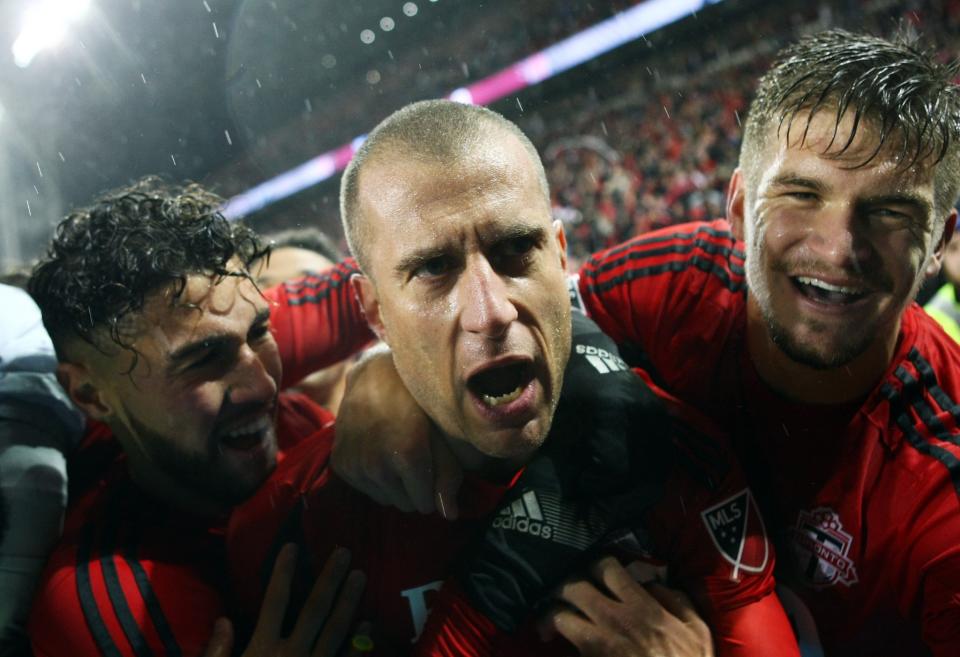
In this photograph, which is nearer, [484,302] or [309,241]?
[484,302]

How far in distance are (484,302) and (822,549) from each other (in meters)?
0.65

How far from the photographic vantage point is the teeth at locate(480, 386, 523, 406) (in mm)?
833

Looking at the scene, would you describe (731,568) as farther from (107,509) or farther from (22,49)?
(22,49)

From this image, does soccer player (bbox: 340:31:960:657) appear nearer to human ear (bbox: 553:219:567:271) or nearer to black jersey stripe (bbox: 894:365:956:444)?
black jersey stripe (bbox: 894:365:956:444)

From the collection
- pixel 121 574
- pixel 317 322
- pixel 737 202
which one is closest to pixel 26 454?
pixel 121 574

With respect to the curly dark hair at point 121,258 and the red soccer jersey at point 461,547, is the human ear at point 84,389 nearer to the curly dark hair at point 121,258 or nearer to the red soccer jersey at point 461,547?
the curly dark hair at point 121,258

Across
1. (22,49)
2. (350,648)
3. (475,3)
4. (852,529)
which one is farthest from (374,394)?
(475,3)

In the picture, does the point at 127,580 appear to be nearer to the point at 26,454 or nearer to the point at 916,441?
the point at 26,454

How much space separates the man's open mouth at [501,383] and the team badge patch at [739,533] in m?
0.32

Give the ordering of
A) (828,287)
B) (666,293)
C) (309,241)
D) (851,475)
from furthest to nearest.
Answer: (309,241) < (666,293) < (851,475) < (828,287)

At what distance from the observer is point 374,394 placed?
1.03m

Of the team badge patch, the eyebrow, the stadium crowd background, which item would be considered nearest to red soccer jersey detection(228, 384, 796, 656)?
the team badge patch

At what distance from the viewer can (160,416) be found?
1.05m

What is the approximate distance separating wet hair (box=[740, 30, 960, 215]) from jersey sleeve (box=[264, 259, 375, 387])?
0.81 meters
